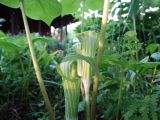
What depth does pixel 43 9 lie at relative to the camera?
3.22ft

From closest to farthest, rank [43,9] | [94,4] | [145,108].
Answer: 1. [145,108]
2. [43,9]
3. [94,4]

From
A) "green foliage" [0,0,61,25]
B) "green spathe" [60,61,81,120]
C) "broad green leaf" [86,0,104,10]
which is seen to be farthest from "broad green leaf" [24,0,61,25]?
"green spathe" [60,61,81,120]

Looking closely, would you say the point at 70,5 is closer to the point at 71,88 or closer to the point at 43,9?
the point at 43,9

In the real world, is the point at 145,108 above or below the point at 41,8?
below

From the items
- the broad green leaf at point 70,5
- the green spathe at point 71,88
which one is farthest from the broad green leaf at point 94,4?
the green spathe at point 71,88

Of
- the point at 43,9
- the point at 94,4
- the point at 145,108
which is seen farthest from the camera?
the point at 94,4

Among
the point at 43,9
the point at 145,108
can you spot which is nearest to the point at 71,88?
the point at 145,108

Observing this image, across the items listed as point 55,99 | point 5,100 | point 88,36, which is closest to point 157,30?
point 55,99

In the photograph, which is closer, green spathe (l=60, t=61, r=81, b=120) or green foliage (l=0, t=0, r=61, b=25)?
green spathe (l=60, t=61, r=81, b=120)

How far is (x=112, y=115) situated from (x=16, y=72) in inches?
20.6

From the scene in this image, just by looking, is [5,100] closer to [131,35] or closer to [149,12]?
[131,35]

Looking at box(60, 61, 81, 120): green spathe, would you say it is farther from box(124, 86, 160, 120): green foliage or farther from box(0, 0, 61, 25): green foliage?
box(0, 0, 61, 25): green foliage

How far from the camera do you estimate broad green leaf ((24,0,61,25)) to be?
96 cm

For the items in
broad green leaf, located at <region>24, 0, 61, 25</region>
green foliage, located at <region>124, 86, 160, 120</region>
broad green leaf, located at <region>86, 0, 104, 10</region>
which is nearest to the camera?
green foliage, located at <region>124, 86, 160, 120</region>
